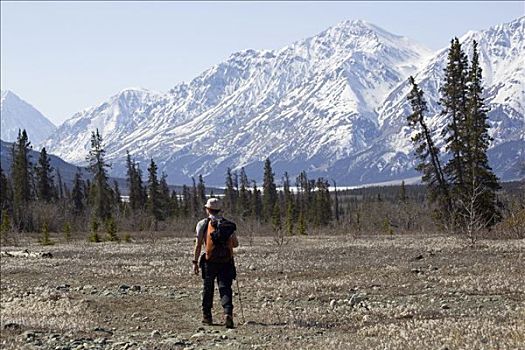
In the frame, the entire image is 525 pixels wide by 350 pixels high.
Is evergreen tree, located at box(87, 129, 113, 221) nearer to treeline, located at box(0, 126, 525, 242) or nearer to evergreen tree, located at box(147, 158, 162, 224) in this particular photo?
treeline, located at box(0, 126, 525, 242)

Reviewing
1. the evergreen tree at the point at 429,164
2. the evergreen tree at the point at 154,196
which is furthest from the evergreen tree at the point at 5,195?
the evergreen tree at the point at 429,164

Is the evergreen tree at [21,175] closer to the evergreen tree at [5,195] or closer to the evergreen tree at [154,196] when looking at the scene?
the evergreen tree at [5,195]

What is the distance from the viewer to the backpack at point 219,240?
16297 millimetres

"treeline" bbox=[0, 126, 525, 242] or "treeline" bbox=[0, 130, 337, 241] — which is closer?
"treeline" bbox=[0, 126, 525, 242]

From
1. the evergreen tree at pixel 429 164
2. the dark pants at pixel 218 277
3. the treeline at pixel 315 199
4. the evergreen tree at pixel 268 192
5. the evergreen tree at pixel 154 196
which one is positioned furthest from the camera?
the evergreen tree at pixel 268 192

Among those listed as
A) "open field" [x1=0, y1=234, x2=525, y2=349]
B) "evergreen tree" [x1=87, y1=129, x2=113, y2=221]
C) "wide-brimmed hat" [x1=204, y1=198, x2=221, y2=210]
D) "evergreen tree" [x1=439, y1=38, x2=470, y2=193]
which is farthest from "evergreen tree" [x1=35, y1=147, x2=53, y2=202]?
"wide-brimmed hat" [x1=204, y1=198, x2=221, y2=210]

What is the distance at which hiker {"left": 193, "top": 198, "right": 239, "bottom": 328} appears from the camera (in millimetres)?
16312

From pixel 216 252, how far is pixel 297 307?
3.53 metres

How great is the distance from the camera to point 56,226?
333 feet

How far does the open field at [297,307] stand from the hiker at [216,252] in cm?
79

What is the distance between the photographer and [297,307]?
1886 cm

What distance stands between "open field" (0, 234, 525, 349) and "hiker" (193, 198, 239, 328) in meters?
0.79

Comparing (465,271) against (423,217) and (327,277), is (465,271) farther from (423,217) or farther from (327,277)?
(423,217)

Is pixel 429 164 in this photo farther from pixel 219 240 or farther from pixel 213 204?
pixel 219 240
